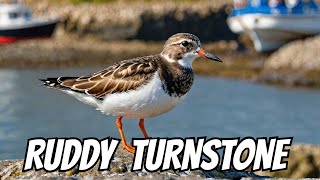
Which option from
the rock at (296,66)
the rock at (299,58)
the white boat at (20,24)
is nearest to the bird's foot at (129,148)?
the rock at (296,66)

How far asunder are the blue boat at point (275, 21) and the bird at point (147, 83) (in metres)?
42.2

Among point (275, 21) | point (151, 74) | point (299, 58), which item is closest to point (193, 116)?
point (299, 58)

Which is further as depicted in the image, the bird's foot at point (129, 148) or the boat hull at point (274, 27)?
the boat hull at point (274, 27)

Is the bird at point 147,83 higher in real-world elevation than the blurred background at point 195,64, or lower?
lower

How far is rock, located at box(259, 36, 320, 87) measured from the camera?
130ft

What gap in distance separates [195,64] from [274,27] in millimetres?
8045

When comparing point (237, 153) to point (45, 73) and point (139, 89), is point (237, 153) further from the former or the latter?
point (45, 73)

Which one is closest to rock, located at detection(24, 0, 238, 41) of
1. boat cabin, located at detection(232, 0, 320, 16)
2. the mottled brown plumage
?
boat cabin, located at detection(232, 0, 320, 16)

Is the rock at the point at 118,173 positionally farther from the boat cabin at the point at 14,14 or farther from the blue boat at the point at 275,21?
the boat cabin at the point at 14,14

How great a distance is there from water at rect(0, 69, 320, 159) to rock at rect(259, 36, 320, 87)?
151cm

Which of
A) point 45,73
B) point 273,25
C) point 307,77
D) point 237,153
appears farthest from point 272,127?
point 273,25

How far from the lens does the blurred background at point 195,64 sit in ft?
90.4

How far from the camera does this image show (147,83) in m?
10.8

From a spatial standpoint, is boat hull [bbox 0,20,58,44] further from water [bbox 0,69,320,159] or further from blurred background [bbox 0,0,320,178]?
water [bbox 0,69,320,159]
